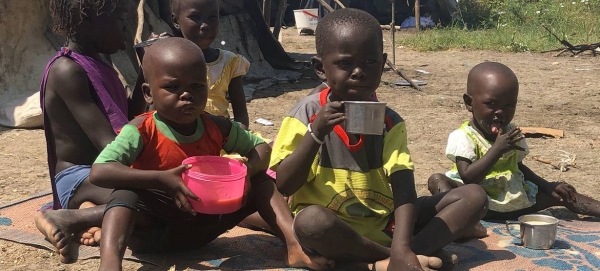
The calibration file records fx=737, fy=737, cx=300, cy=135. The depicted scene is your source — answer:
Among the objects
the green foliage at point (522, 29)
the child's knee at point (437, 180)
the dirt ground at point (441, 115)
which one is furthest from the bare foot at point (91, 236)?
the green foliage at point (522, 29)

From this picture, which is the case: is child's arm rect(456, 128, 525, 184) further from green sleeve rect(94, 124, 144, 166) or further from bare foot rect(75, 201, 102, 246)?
bare foot rect(75, 201, 102, 246)

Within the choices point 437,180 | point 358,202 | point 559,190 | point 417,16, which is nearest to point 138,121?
point 358,202

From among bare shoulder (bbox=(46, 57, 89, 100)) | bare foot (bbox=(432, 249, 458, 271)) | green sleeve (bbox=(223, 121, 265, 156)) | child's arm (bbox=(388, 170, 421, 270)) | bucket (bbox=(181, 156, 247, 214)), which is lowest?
bare foot (bbox=(432, 249, 458, 271))

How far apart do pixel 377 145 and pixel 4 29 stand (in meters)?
4.66

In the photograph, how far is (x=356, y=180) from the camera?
2797 millimetres

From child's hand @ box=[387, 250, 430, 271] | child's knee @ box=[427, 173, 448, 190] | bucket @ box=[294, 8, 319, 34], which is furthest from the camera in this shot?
bucket @ box=[294, 8, 319, 34]

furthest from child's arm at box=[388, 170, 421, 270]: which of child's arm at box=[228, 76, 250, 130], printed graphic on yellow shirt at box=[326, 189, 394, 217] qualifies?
child's arm at box=[228, 76, 250, 130]

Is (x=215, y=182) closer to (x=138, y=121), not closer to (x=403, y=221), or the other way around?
(x=138, y=121)

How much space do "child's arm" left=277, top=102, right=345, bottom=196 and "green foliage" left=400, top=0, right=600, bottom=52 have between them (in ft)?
29.9

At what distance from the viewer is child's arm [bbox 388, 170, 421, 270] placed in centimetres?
261

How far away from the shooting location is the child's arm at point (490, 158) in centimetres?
337

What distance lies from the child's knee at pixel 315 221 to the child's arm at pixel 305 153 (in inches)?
4.4

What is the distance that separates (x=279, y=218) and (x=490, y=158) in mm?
1082

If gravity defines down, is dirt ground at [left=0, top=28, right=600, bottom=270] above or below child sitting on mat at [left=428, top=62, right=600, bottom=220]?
below
